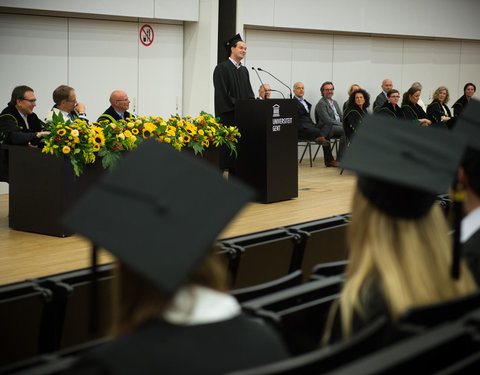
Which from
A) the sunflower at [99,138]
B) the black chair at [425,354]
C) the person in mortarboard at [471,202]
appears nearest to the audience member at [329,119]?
the sunflower at [99,138]

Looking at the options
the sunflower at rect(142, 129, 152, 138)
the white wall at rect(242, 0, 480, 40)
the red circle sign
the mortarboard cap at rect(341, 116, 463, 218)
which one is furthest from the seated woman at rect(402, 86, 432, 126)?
the mortarboard cap at rect(341, 116, 463, 218)

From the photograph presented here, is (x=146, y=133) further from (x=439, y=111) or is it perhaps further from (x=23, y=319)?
(x=439, y=111)

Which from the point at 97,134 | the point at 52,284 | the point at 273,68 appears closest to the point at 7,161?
the point at 97,134

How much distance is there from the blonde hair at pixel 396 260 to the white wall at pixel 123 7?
754 centimetres

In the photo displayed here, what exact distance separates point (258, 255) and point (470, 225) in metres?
1.09

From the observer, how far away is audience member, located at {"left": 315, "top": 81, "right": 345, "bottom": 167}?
449 inches

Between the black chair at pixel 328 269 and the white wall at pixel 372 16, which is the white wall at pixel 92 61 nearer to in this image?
the white wall at pixel 372 16

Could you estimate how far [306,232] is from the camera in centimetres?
319

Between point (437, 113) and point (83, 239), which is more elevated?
point (437, 113)

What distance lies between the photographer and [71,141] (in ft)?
18.2

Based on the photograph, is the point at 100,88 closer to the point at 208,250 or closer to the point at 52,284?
the point at 52,284

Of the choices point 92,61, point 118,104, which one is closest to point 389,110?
point 92,61

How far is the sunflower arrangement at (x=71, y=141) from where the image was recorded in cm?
554

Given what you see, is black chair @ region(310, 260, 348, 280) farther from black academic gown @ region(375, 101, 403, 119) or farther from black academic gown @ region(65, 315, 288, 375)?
black academic gown @ region(375, 101, 403, 119)
